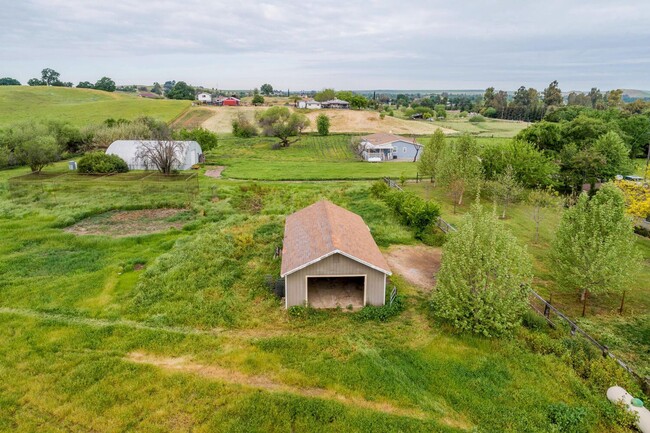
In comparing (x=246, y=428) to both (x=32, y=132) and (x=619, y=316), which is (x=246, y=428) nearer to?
(x=619, y=316)

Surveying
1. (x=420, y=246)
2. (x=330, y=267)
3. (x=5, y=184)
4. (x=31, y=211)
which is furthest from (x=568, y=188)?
(x=5, y=184)

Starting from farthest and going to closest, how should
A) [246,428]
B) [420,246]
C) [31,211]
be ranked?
[31,211], [420,246], [246,428]

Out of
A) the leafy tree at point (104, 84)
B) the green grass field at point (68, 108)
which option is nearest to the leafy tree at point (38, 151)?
the green grass field at point (68, 108)

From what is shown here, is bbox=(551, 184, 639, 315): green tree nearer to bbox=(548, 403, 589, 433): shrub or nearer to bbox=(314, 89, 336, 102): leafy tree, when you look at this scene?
bbox=(548, 403, 589, 433): shrub

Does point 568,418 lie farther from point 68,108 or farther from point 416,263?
point 68,108

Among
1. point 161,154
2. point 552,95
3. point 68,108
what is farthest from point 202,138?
point 552,95

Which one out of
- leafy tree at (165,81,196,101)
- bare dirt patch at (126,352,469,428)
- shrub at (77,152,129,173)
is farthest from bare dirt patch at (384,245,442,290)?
leafy tree at (165,81,196,101)
